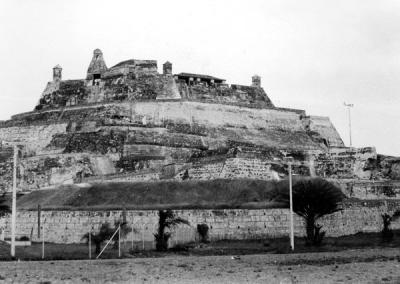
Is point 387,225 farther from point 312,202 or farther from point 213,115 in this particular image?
point 213,115

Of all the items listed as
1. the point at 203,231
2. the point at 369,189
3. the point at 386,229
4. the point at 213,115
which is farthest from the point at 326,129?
the point at 203,231

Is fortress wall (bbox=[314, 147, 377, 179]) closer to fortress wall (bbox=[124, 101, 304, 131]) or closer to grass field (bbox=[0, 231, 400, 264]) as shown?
fortress wall (bbox=[124, 101, 304, 131])

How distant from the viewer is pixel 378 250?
2675 cm

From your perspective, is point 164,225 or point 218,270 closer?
point 218,270

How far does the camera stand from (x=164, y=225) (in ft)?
96.2

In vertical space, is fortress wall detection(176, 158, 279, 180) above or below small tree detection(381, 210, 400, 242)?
above

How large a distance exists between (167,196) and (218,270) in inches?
573

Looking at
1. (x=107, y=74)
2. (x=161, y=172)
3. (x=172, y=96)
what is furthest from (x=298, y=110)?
(x=161, y=172)

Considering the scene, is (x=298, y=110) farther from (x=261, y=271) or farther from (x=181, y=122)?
(x=261, y=271)

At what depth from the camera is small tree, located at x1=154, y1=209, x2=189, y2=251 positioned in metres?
27.9

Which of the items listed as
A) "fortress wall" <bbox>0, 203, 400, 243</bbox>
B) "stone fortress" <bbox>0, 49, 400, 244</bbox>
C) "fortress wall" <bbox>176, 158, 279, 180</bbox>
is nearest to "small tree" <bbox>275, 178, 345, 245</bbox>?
"fortress wall" <bbox>0, 203, 400, 243</bbox>

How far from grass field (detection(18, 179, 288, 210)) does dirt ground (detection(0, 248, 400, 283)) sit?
8546mm

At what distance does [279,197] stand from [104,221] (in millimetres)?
7359

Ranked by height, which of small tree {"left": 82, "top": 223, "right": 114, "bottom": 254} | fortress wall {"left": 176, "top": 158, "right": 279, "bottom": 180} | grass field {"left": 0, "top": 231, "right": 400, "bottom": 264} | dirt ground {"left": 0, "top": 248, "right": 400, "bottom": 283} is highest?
fortress wall {"left": 176, "top": 158, "right": 279, "bottom": 180}
